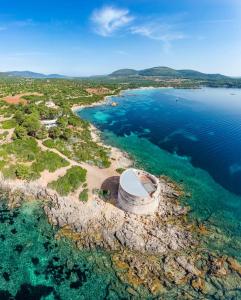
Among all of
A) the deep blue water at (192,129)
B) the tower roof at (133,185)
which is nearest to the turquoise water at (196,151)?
the deep blue water at (192,129)

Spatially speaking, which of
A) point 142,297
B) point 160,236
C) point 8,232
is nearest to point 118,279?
point 142,297

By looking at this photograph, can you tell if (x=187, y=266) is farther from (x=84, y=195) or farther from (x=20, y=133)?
(x=20, y=133)

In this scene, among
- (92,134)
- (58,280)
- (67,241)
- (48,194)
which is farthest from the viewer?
(92,134)

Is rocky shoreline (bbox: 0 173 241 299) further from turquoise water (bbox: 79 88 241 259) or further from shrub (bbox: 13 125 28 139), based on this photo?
shrub (bbox: 13 125 28 139)

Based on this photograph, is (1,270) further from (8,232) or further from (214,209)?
(214,209)

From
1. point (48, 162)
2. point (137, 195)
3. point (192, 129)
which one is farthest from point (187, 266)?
point (192, 129)

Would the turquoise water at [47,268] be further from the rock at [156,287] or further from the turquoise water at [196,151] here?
the turquoise water at [196,151]
